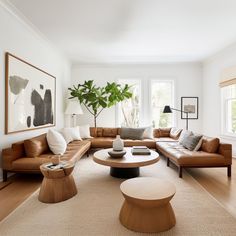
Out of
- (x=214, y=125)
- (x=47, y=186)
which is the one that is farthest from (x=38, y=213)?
(x=214, y=125)

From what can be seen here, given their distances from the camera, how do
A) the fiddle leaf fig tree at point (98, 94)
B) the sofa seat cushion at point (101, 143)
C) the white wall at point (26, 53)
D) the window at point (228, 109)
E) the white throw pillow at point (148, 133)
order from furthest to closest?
the fiddle leaf fig tree at point (98, 94) → the white throw pillow at point (148, 133) → the sofa seat cushion at point (101, 143) → the window at point (228, 109) → the white wall at point (26, 53)

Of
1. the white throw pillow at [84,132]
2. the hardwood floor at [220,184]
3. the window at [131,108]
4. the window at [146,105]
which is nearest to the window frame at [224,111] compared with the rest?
the hardwood floor at [220,184]

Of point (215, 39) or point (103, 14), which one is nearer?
point (103, 14)

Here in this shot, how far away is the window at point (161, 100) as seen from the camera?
6.59m

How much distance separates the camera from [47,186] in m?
2.45

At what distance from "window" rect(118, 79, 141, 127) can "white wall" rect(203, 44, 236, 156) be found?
2.19 meters

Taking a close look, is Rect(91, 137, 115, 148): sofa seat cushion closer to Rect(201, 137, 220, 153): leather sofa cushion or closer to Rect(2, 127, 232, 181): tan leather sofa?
Rect(2, 127, 232, 181): tan leather sofa

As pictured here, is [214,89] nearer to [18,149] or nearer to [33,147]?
[33,147]

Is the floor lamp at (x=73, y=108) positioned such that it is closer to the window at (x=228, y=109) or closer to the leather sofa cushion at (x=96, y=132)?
the leather sofa cushion at (x=96, y=132)

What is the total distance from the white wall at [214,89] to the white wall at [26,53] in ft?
14.8

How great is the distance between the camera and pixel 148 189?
6.53ft

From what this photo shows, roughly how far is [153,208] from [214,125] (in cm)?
471

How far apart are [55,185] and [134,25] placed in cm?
309

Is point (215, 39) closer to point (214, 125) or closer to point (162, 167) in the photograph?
point (214, 125)
